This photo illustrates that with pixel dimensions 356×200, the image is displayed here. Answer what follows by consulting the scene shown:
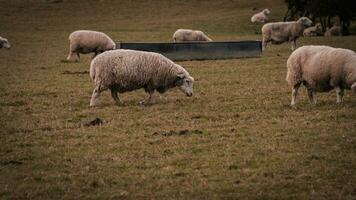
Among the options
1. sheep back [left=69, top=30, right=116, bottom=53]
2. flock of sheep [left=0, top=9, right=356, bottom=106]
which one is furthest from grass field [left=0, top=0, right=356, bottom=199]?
sheep back [left=69, top=30, right=116, bottom=53]

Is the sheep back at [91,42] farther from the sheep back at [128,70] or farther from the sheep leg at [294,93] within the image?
the sheep leg at [294,93]

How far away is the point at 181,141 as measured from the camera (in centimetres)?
1202

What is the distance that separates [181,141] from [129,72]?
16.1 feet

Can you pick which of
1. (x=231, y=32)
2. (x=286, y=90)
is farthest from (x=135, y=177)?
(x=231, y=32)

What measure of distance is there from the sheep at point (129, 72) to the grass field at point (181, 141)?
0.53m

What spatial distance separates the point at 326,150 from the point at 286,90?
851 centimetres

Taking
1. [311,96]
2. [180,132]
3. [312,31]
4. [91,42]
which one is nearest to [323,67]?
[311,96]

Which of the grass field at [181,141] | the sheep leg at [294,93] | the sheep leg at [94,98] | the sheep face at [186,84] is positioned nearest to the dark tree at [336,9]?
the grass field at [181,141]

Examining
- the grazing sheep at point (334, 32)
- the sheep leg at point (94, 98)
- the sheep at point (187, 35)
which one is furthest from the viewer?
the grazing sheep at point (334, 32)

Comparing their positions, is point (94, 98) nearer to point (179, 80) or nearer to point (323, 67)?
point (179, 80)

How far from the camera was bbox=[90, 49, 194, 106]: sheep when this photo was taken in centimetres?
1653

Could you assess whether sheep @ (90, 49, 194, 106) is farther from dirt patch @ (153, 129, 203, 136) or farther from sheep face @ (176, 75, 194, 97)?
dirt patch @ (153, 129, 203, 136)

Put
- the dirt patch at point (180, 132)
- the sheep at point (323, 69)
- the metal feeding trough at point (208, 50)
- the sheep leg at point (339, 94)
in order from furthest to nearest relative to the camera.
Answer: the metal feeding trough at point (208, 50)
the sheep leg at point (339, 94)
the sheep at point (323, 69)
the dirt patch at point (180, 132)

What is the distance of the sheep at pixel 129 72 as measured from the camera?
1653cm
